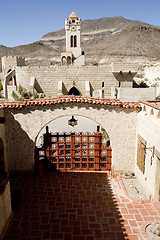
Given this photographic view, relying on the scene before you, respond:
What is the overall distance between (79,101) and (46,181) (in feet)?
13.8

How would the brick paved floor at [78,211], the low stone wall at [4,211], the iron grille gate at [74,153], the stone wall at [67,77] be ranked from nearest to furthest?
the low stone wall at [4,211] → the brick paved floor at [78,211] → the iron grille gate at [74,153] → the stone wall at [67,77]

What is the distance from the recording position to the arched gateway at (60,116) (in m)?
9.88

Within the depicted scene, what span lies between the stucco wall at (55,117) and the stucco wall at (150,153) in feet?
3.09

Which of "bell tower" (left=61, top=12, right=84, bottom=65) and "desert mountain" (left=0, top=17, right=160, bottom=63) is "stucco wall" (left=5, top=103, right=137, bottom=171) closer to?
"bell tower" (left=61, top=12, right=84, bottom=65)

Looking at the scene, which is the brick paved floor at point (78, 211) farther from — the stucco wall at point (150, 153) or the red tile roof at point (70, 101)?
the red tile roof at point (70, 101)

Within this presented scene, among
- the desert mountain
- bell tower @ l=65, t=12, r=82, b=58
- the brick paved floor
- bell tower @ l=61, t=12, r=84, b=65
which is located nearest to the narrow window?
the brick paved floor

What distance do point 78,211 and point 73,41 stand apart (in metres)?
36.8

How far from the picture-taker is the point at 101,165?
10.9 m

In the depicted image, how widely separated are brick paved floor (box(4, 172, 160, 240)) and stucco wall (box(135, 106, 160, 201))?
73 centimetres

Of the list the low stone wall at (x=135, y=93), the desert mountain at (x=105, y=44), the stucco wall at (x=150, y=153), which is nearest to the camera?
the stucco wall at (x=150, y=153)

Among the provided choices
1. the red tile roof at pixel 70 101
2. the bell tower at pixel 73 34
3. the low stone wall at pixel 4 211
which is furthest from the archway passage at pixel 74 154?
the bell tower at pixel 73 34

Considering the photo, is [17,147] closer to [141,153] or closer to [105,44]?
[141,153]

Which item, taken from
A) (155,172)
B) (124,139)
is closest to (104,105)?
(124,139)

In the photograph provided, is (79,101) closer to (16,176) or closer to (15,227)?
(16,176)
